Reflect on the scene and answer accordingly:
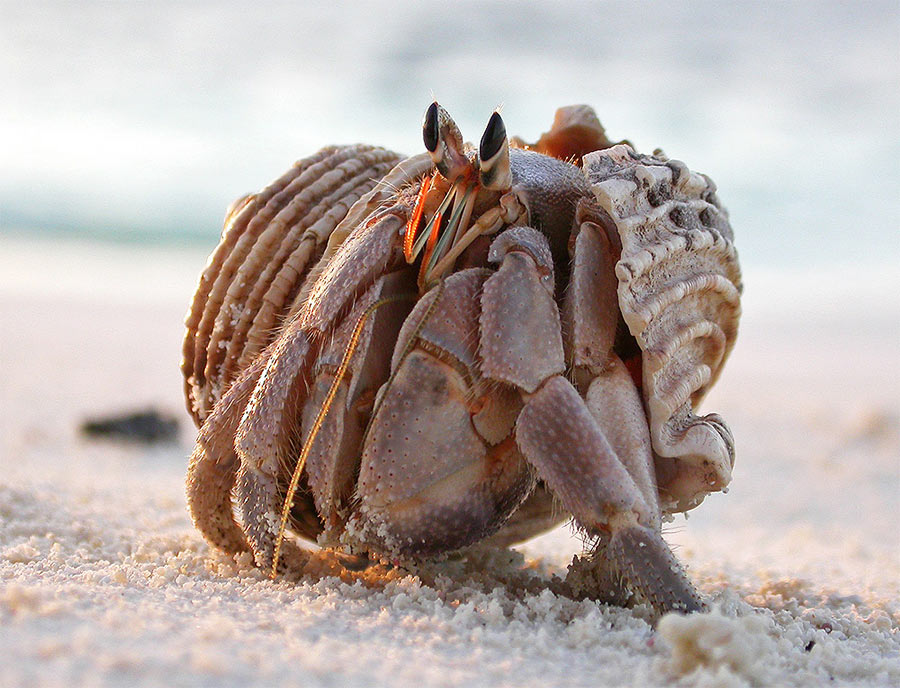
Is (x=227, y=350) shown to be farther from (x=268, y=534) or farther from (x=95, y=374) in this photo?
(x=95, y=374)

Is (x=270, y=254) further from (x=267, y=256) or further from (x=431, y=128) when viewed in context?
(x=431, y=128)

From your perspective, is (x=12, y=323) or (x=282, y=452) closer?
(x=282, y=452)

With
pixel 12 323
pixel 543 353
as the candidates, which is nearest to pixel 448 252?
pixel 543 353

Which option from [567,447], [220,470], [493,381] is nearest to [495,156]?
[493,381]

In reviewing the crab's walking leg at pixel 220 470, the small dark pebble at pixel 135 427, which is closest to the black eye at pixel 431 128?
the crab's walking leg at pixel 220 470

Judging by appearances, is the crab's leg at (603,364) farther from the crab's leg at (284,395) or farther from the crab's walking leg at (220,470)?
the crab's walking leg at (220,470)
